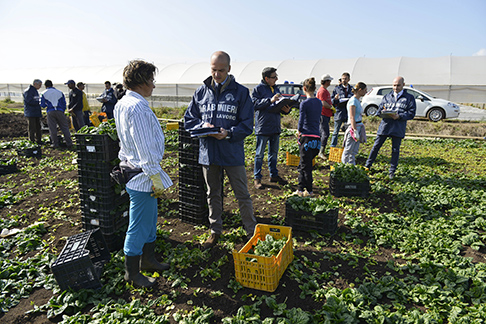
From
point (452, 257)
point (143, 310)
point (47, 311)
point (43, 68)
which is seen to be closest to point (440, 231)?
point (452, 257)

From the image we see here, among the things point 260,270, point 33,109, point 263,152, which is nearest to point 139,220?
point 260,270

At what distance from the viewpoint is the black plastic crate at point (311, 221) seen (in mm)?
4316

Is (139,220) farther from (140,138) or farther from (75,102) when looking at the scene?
(75,102)

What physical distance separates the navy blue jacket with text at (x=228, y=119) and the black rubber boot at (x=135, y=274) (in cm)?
139

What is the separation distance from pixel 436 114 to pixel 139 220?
19.1 meters

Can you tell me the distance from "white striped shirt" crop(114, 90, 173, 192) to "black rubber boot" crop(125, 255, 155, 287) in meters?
0.83

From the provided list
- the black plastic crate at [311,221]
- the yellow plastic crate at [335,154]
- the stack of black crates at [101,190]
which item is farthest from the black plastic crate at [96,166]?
the yellow plastic crate at [335,154]

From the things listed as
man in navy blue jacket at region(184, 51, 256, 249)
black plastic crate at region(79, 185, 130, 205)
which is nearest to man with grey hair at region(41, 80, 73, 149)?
black plastic crate at region(79, 185, 130, 205)

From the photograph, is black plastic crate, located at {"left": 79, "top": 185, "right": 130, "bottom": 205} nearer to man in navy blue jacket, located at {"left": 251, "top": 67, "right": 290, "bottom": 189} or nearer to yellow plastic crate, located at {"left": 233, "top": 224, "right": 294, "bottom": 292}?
yellow plastic crate, located at {"left": 233, "top": 224, "right": 294, "bottom": 292}

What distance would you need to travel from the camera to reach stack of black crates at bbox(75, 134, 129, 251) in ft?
12.8

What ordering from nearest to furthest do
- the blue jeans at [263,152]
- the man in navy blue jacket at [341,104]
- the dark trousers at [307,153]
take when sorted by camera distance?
the dark trousers at [307,153] → the blue jeans at [263,152] → the man in navy blue jacket at [341,104]

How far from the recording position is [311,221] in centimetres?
441

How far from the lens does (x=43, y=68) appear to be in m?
57.2

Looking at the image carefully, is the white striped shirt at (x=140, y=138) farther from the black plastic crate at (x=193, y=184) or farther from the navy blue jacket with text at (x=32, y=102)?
the navy blue jacket with text at (x=32, y=102)
